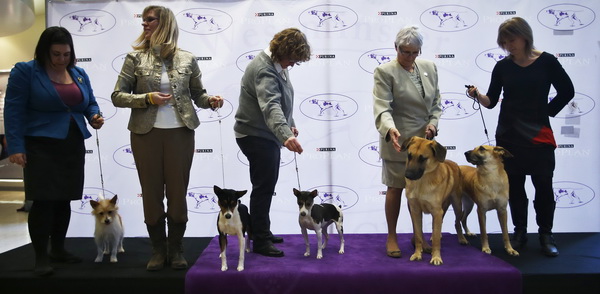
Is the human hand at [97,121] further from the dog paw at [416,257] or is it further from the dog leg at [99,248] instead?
the dog paw at [416,257]

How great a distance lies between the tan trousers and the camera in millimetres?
2730

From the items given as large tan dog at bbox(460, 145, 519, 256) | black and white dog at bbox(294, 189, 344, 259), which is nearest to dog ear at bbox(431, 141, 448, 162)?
large tan dog at bbox(460, 145, 519, 256)

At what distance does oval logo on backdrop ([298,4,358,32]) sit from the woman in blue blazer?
2.18m

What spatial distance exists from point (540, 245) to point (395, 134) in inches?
60.6

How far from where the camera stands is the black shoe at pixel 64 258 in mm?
3006

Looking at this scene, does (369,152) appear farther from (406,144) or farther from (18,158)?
(18,158)

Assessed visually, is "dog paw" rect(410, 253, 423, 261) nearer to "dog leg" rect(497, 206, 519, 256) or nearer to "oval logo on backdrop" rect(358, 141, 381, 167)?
"dog leg" rect(497, 206, 519, 256)

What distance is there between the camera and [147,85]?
9.08 ft

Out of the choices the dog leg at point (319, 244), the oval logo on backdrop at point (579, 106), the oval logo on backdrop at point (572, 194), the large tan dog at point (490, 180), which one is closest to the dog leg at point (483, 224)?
the large tan dog at point (490, 180)

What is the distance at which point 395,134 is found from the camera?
2.76 metres

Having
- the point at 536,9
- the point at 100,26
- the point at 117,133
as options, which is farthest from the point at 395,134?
the point at 100,26

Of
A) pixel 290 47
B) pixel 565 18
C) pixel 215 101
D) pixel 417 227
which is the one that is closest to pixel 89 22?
pixel 215 101

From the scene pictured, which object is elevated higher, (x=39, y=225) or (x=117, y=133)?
(x=117, y=133)

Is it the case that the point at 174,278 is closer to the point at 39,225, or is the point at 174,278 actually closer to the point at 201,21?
the point at 39,225
